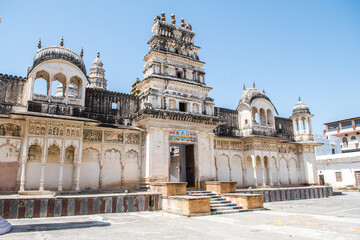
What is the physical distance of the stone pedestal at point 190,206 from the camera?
12.2 meters

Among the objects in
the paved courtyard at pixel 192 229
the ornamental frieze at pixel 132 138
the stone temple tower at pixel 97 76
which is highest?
the stone temple tower at pixel 97 76

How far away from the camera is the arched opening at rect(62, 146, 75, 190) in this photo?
1616 centimetres

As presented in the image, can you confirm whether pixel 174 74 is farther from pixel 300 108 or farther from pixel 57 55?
pixel 300 108

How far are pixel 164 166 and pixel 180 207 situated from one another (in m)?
5.45

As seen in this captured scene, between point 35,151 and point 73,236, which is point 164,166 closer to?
point 35,151

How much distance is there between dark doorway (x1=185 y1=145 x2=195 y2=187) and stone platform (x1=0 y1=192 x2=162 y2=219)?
17.8 ft

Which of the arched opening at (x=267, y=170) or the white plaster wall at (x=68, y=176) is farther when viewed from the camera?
the arched opening at (x=267, y=170)

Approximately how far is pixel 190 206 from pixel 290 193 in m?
11.0

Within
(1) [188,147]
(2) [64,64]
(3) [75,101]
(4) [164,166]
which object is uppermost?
(2) [64,64]

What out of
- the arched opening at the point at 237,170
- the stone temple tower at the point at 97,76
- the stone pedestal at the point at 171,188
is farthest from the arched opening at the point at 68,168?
the stone temple tower at the point at 97,76

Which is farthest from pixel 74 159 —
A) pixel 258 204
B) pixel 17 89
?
pixel 258 204

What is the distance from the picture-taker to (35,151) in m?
15.5

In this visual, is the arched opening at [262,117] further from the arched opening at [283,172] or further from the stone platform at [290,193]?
the stone platform at [290,193]

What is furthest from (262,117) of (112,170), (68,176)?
(68,176)
